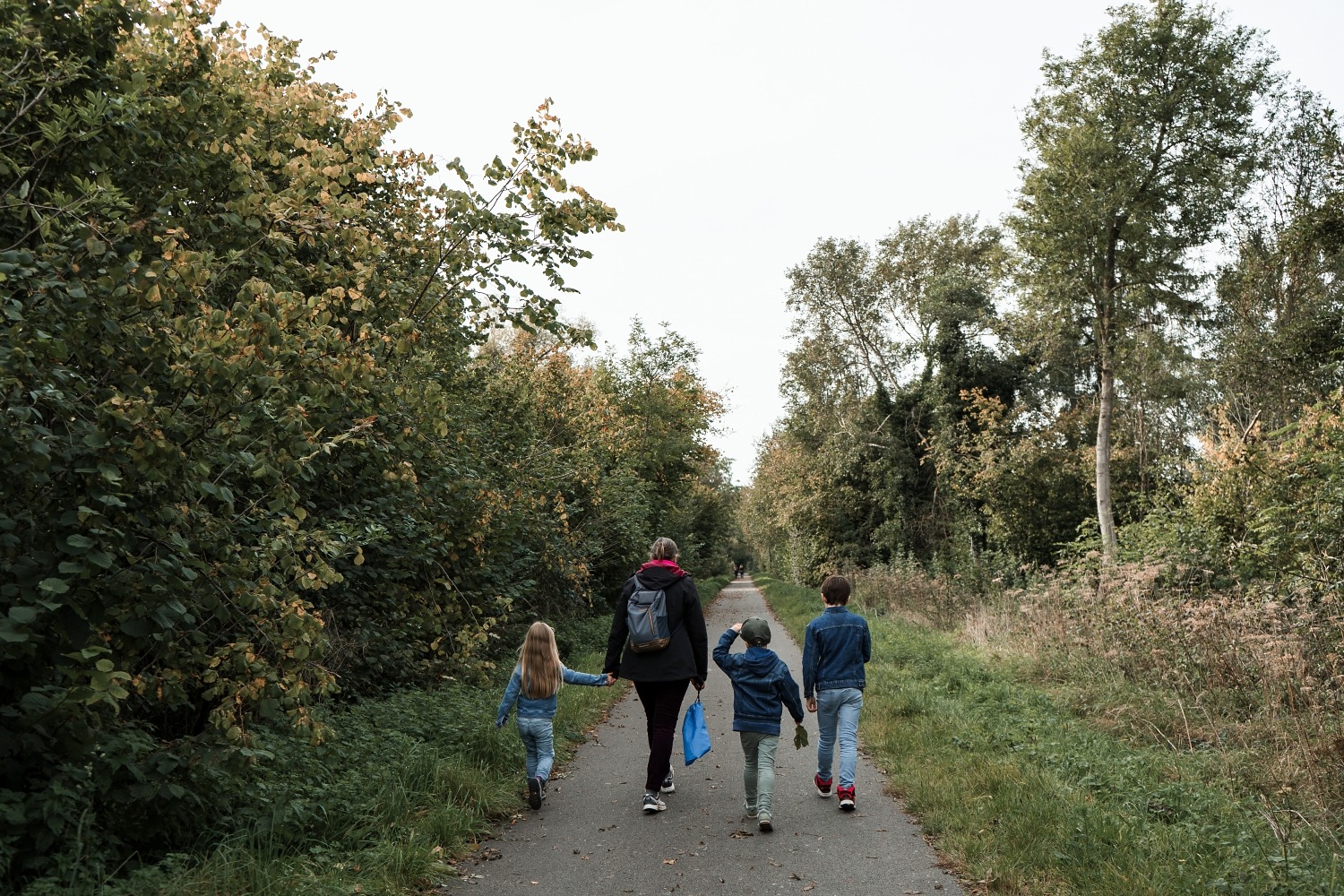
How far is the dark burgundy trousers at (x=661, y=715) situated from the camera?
6688 mm

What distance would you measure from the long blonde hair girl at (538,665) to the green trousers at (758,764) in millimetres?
1617

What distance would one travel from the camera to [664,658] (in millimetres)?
6812

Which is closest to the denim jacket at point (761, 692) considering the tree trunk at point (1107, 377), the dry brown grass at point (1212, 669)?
the dry brown grass at point (1212, 669)

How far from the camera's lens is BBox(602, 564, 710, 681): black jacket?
679cm

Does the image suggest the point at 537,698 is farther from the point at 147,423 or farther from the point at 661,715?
the point at 147,423

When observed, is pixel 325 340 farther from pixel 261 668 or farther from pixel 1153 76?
pixel 1153 76

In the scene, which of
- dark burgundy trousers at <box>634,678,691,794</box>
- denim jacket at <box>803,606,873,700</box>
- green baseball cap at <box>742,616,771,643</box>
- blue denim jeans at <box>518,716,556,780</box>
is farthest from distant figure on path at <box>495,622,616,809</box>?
denim jacket at <box>803,606,873,700</box>

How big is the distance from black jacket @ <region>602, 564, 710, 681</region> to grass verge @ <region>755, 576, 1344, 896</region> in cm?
198

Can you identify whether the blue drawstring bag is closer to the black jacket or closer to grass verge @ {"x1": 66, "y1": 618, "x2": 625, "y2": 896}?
the black jacket

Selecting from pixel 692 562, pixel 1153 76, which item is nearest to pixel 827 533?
pixel 692 562

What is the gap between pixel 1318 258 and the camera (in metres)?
22.1

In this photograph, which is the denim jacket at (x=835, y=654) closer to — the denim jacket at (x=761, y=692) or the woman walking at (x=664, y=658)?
the denim jacket at (x=761, y=692)

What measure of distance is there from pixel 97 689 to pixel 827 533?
109ft

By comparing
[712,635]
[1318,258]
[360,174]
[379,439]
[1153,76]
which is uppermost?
[1153,76]
